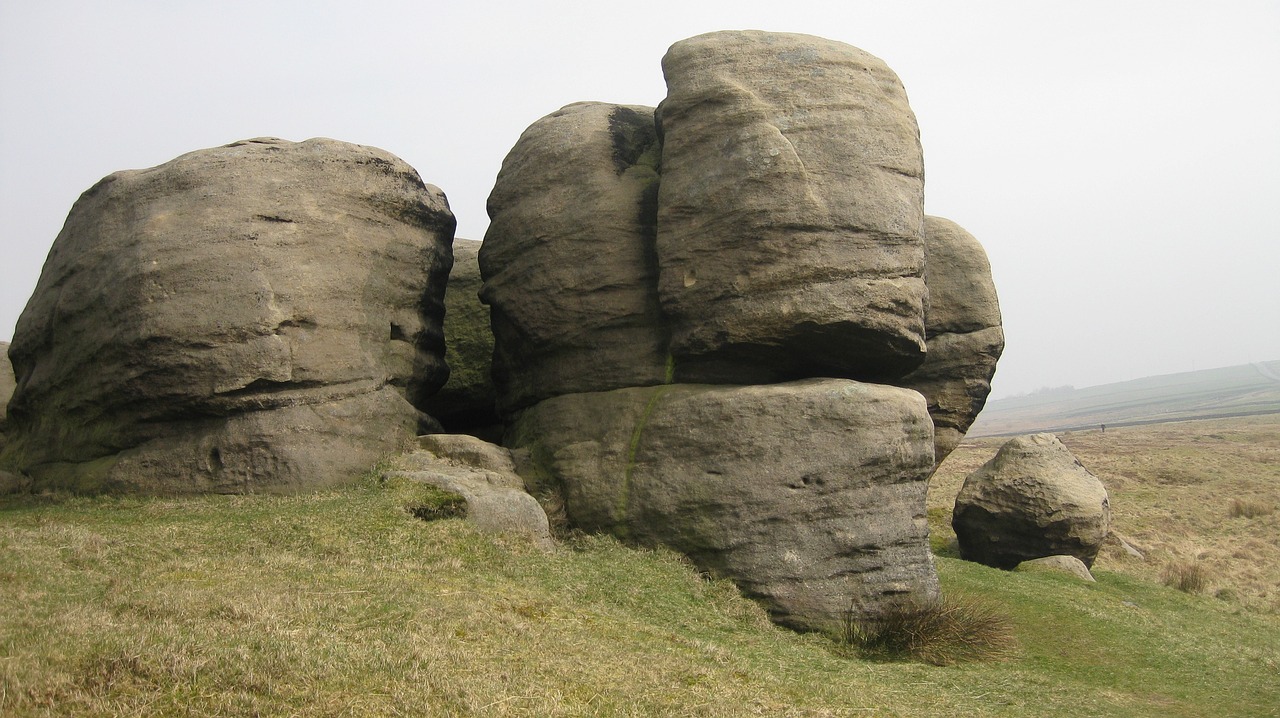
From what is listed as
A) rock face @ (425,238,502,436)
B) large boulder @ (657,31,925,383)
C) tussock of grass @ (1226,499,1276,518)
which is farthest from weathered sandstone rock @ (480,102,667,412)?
tussock of grass @ (1226,499,1276,518)

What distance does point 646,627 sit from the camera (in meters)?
11.0

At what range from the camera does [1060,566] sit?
19219mm

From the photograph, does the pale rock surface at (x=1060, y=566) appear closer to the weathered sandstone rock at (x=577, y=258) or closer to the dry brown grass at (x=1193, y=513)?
the dry brown grass at (x=1193, y=513)

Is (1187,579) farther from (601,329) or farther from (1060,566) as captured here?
(601,329)

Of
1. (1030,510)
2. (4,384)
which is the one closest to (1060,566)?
(1030,510)

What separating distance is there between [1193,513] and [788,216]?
1064 inches

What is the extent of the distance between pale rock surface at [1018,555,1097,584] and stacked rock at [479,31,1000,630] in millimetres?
6156

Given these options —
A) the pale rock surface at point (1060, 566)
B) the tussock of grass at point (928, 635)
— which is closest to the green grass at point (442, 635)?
the tussock of grass at point (928, 635)

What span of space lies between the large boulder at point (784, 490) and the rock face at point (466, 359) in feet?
17.3

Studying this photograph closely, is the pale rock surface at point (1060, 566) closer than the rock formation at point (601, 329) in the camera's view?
No

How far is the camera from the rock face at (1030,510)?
65.6ft

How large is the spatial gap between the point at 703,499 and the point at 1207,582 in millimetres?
14881

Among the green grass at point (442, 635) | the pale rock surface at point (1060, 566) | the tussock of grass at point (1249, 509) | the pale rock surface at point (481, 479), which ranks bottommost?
the tussock of grass at point (1249, 509)

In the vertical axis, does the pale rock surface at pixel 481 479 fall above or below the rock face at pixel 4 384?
below
